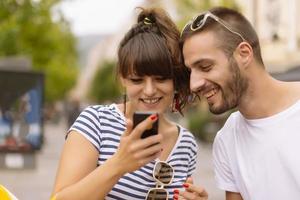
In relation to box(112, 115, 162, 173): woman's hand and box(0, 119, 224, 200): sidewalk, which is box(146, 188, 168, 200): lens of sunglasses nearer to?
box(112, 115, 162, 173): woman's hand

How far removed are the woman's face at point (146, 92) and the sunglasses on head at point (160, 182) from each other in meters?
0.20

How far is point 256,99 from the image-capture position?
8.27 ft

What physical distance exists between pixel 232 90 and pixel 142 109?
0.33 m

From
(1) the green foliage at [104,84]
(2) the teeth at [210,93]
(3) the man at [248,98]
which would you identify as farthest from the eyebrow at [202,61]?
(1) the green foliage at [104,84]

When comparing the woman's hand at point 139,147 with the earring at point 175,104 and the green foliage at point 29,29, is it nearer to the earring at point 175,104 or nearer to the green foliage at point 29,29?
the earring at point 175,104

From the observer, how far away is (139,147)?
2082mm

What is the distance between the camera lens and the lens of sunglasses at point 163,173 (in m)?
2.53

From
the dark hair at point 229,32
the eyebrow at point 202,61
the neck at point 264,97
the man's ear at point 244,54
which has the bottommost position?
the neck at point 264,97

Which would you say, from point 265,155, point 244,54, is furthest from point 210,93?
point 265,155

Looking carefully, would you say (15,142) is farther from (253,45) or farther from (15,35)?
Result: (253,45)

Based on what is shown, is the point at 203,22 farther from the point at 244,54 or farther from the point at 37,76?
the point at 37,76

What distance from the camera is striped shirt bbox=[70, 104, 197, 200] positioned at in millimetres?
2469

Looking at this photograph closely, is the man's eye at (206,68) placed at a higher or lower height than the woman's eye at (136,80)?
higher

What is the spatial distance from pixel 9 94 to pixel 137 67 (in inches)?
468
